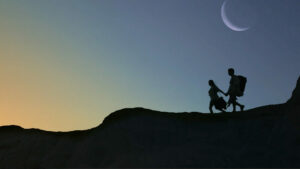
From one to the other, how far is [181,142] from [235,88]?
9.58 ft

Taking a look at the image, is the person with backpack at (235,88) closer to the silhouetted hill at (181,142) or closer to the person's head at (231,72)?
the person's head at (231,72)

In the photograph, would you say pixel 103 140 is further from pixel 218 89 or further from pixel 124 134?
pixel 218 89

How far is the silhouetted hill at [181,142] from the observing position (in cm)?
1170

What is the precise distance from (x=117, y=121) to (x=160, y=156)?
243 cm

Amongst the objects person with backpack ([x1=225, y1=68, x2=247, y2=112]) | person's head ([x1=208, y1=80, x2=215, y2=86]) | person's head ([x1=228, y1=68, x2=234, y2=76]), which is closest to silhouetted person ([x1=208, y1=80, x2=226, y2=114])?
person's head ([x1=208, y1=80, x2=215, y2=86])

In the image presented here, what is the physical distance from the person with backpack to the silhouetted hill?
79 cm

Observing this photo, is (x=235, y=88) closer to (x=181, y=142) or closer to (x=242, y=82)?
(x=242, y=82)

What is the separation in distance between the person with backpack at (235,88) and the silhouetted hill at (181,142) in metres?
0.79

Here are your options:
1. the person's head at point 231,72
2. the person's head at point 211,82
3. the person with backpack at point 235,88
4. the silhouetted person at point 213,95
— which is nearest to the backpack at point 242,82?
the person with backpack at point 235,88

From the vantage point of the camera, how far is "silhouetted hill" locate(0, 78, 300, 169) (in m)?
11.7

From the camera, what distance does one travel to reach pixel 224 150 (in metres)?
12.0

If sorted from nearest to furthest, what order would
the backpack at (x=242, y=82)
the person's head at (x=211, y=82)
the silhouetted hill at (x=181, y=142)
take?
the silhouetted hill at (x=181, y=142)
the backpack at (x=242, y=82)
the person's head at (x=211, y=82)

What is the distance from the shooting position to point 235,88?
13.5 meters

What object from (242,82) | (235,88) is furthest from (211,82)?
(242,82)
